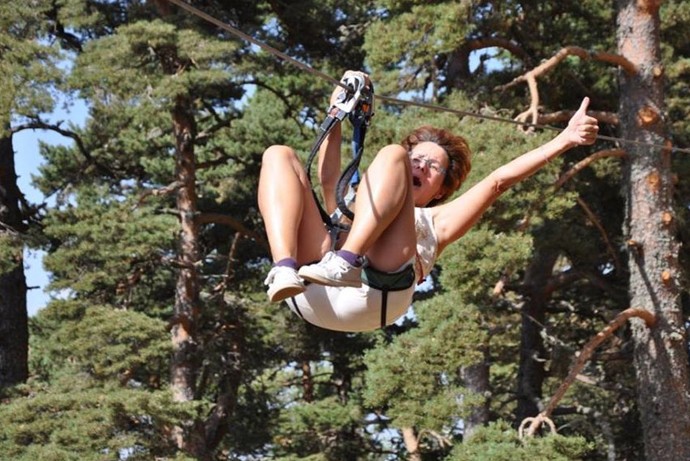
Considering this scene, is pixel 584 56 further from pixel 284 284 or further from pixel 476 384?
pixel 284 284

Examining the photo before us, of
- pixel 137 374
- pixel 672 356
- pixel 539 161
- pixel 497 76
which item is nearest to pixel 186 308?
pixel 137 374

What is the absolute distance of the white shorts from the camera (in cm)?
405

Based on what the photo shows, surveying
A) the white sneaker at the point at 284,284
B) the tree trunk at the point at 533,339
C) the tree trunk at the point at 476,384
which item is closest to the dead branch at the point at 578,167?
the tree trunk at the point at 476,384

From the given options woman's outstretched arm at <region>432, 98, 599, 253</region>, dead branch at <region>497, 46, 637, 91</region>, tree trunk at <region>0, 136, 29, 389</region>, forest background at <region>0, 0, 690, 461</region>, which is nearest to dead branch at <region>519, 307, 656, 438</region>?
forest background at <region>0, 0, 690, 461</region>

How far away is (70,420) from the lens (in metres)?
10.5

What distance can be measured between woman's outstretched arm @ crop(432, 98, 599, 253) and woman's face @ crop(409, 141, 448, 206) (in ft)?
0.43

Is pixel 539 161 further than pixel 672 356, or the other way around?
pixel 672 356

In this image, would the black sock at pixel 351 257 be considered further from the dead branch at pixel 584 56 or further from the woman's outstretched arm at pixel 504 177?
the dead branch at pixel 584 56

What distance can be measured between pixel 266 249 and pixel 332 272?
35.4 ft

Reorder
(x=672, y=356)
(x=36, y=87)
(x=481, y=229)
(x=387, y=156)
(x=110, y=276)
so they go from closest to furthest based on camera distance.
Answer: (x=387, y=156)
(x=481, y=229)
(x=672, y=356)
(x=36, y=87)
(x=110, y=276)

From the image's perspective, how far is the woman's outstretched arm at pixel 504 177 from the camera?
4297 mm

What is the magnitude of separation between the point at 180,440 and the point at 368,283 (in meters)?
8.16

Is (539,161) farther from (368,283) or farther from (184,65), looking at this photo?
(184,65)

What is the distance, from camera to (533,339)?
14.4 metres
